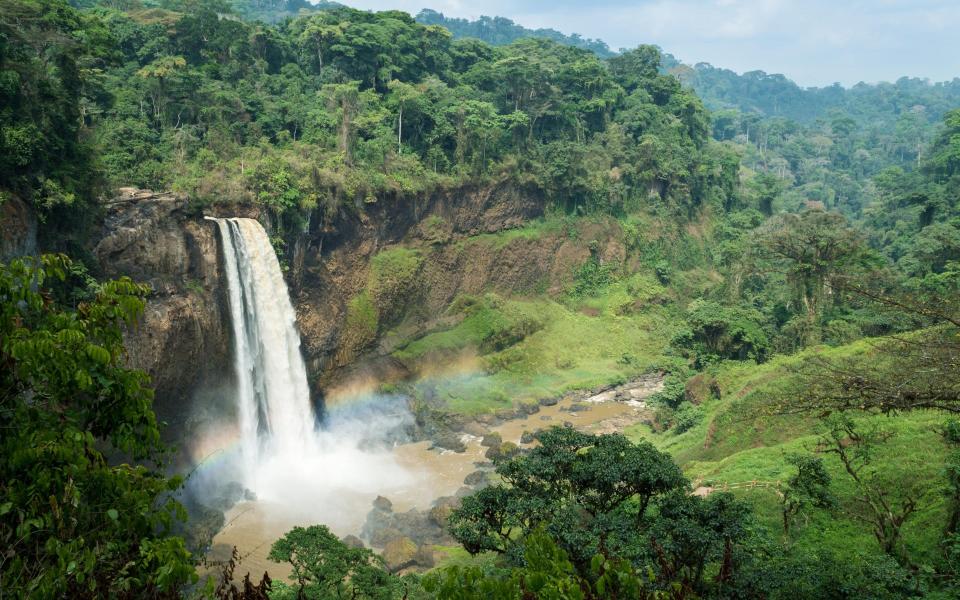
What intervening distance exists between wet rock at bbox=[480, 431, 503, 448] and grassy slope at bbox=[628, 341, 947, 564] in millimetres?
5584

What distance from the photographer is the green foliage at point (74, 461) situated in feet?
14.2

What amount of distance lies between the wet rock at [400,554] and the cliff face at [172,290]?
8798 millimetres

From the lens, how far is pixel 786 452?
18.2 meters

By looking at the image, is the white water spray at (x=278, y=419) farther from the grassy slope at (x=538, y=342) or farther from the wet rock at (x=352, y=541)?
the grassy slope at (x=538, y=342)

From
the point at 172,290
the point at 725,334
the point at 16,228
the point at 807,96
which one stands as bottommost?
the point at 725,334

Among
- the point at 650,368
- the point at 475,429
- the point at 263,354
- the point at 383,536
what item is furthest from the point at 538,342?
the point at 383,536

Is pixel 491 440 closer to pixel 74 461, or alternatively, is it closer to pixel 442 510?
pixel 442 510

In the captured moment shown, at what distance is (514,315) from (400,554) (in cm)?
1931

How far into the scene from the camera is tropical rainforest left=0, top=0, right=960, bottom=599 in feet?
16.3

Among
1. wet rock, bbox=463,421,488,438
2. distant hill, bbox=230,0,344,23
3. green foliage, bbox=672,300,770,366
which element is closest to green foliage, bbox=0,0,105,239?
wet rock, bbox=463,421,488,438

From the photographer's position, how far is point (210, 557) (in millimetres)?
19594

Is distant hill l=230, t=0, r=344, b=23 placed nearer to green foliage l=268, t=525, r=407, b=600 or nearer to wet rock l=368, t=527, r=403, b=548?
wet rock l=368, t=527, r=403, b=548

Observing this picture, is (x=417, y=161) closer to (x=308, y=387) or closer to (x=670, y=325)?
(x=308, y=387)

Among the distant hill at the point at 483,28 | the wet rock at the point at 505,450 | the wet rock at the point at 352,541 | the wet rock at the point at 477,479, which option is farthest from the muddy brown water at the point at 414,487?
the distant hill at the point at 483,28
